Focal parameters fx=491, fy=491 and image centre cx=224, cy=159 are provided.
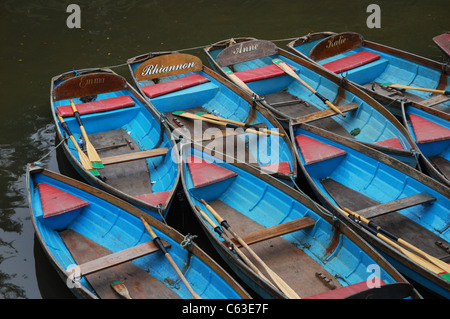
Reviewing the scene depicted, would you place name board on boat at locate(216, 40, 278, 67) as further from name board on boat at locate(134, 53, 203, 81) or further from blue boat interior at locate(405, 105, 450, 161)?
blue boat interior at locate(405, 105, 450, 161)

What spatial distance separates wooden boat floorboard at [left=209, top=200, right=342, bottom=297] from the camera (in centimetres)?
716

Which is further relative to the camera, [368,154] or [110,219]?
[368,154]

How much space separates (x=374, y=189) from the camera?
877 cm

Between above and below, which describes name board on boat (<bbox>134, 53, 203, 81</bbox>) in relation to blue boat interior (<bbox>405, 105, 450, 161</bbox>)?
above

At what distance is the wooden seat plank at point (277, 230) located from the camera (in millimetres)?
7402

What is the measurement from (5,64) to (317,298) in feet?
37.8

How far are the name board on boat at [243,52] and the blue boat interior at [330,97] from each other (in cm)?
37

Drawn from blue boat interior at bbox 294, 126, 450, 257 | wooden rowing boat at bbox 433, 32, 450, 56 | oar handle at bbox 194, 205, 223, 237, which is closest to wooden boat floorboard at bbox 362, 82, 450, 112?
wooden rowing boat at bbox 433, 32, 450, 56

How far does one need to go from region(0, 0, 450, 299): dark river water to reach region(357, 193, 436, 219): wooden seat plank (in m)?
6.21

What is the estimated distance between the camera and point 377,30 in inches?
639

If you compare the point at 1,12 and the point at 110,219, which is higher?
the point at 1,12

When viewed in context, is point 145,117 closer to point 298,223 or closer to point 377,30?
point 298,223

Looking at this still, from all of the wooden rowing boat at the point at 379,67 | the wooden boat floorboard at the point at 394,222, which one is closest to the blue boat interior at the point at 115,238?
the wooden boat floorboard at the point at 394,222
